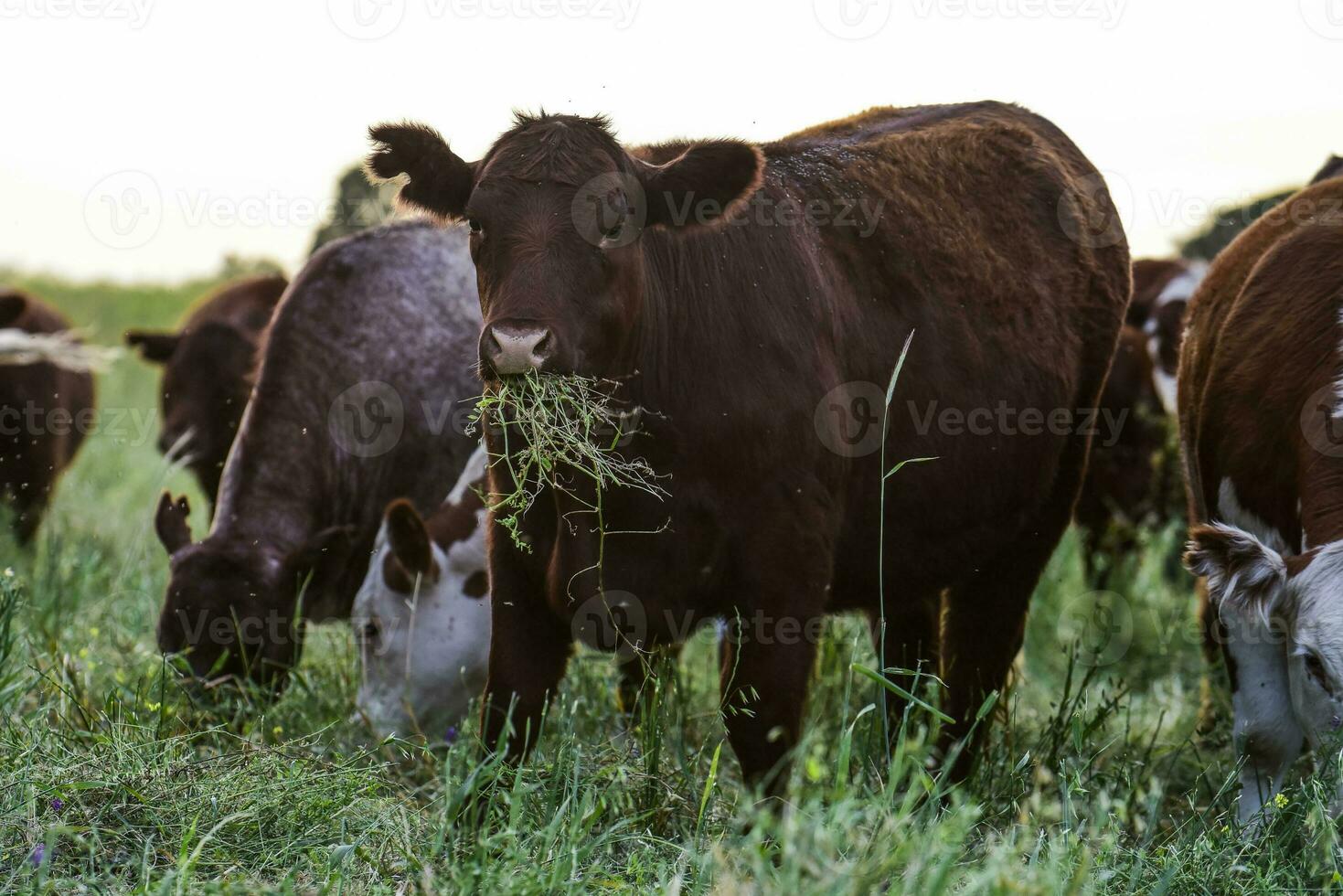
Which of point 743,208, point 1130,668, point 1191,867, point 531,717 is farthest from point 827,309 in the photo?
point 1130,668

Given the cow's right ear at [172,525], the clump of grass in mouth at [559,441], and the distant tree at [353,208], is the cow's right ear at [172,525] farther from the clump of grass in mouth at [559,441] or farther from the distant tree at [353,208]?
the distant tree at [353,208]

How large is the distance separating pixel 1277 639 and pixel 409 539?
2.86m

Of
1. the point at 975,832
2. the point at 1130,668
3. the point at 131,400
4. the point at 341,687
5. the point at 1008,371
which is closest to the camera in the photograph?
the point at 975,832

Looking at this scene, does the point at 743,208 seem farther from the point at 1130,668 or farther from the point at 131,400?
the point at 131,400

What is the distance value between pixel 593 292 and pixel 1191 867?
2.07 m

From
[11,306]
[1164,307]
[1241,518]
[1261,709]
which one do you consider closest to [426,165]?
[1241,518]

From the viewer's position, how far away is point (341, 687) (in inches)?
211

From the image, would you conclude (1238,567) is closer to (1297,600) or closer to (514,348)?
(1297,600)

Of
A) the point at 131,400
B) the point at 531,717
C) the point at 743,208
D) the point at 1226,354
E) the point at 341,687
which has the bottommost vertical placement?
the point at 131,400

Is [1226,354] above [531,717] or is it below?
above

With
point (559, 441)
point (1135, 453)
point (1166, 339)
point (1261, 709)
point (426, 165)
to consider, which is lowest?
point (1135, 453)

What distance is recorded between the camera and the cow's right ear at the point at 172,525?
18.7 ft

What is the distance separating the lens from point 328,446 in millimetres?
5902

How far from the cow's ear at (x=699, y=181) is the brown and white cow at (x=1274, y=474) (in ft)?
5.19
